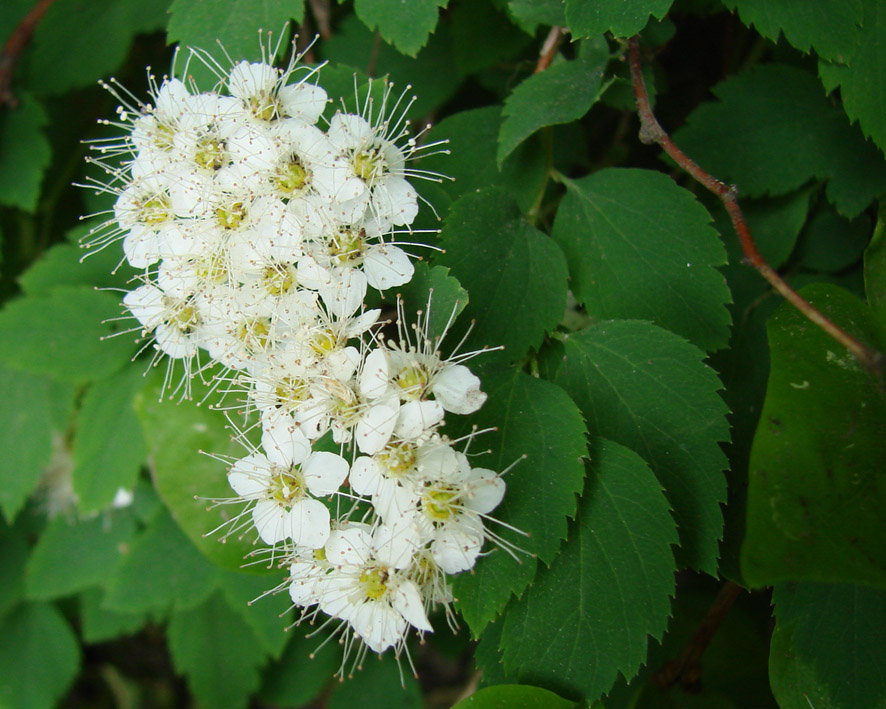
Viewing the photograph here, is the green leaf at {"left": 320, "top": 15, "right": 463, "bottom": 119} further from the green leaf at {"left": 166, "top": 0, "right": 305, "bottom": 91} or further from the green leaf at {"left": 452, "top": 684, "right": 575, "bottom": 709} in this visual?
the green leaf at {"left": 452, "top": 684, "right": 575, "bottom": 709}

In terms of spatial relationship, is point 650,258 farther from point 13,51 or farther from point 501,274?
point 13,51

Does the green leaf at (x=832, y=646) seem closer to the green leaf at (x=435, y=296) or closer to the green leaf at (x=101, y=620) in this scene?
the green leaf at (x=435, y=296)

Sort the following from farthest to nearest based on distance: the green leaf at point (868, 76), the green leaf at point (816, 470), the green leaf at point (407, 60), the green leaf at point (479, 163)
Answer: the green leaf at point (407, 60) < the green leaf at point (479, 163) < the green leaf at point (868, 76) < the green leaf at point (816, 470)

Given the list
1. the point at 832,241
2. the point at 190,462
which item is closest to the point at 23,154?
the point at 190,462

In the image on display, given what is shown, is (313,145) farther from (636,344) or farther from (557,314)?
(636,344)

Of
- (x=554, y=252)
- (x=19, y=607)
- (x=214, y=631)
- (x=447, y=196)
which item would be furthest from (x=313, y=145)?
(x=19, y=607)

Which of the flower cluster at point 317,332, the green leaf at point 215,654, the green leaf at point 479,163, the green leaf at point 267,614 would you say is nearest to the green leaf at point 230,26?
the flower cluster at point 317,332
